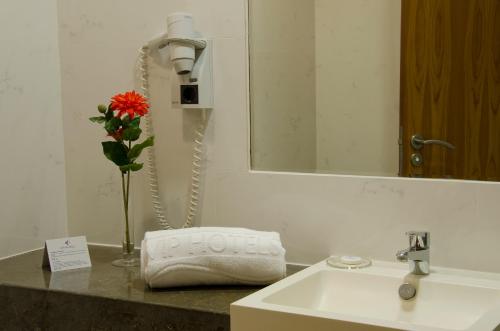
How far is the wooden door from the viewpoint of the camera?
1.34m

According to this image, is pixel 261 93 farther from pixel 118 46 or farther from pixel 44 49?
pixel 44 49

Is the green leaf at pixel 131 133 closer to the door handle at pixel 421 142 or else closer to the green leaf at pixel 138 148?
the green leaf at pixel 138 148

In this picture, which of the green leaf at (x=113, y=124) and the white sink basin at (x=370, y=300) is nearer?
the white sink basin at (x=370, y=300)

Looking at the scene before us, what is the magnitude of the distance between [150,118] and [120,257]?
0.36 m

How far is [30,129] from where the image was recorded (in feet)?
5.70

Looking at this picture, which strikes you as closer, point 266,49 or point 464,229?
point 464,229

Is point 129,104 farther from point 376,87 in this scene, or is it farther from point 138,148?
point 376,87

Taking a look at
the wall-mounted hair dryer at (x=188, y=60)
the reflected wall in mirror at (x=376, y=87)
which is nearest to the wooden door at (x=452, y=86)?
the reflected wall in mirror at (x=376, y=87)

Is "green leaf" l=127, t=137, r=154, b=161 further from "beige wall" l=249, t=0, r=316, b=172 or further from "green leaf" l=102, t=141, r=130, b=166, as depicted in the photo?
"beige wall" l=249, t=0, r=316, b=172

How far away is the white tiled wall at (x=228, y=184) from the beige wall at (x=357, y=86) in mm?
57

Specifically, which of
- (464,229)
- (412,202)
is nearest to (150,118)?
(412,202)

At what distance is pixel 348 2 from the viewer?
4.83ft

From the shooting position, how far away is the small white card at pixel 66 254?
1546 millimetres

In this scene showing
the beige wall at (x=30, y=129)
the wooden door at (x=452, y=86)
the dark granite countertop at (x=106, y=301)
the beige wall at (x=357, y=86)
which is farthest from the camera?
the beige wall at (x=30, y=129)
